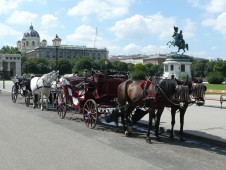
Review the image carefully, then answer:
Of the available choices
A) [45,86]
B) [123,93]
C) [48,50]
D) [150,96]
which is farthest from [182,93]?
[48,50]

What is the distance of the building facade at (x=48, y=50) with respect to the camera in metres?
179

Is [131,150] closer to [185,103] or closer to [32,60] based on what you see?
[185,103]

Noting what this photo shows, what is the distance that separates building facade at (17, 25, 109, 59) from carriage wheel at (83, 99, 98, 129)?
166 metres

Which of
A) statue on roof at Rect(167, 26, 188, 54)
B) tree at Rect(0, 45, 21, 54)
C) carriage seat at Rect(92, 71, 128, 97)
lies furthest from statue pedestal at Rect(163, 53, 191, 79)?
tree at Rect(0, 45, 21, 54)

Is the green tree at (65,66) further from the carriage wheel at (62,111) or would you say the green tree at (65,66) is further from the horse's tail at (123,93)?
the horse's tail at (123,93)

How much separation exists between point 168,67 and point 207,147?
52.7 meters

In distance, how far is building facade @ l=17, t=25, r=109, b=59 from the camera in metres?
179

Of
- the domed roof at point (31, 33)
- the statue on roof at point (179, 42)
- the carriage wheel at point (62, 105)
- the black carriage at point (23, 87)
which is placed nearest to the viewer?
the carriage wheel at point (62, 105)

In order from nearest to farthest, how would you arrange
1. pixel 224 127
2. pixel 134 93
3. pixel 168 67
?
1. pixel 134 93
2. pixel 224 127
3. pixel 168 67

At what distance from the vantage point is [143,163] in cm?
735

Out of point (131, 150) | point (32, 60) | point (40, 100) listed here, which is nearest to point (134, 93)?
point (131, 150)

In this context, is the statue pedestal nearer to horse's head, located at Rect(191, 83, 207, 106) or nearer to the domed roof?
horse's head, located at Rect(191, 83, 207, 106)

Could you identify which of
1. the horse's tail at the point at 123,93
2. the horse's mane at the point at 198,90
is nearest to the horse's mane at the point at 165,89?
the horse's mane at the point at 198,90

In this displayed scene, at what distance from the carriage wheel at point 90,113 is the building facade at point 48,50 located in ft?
544
